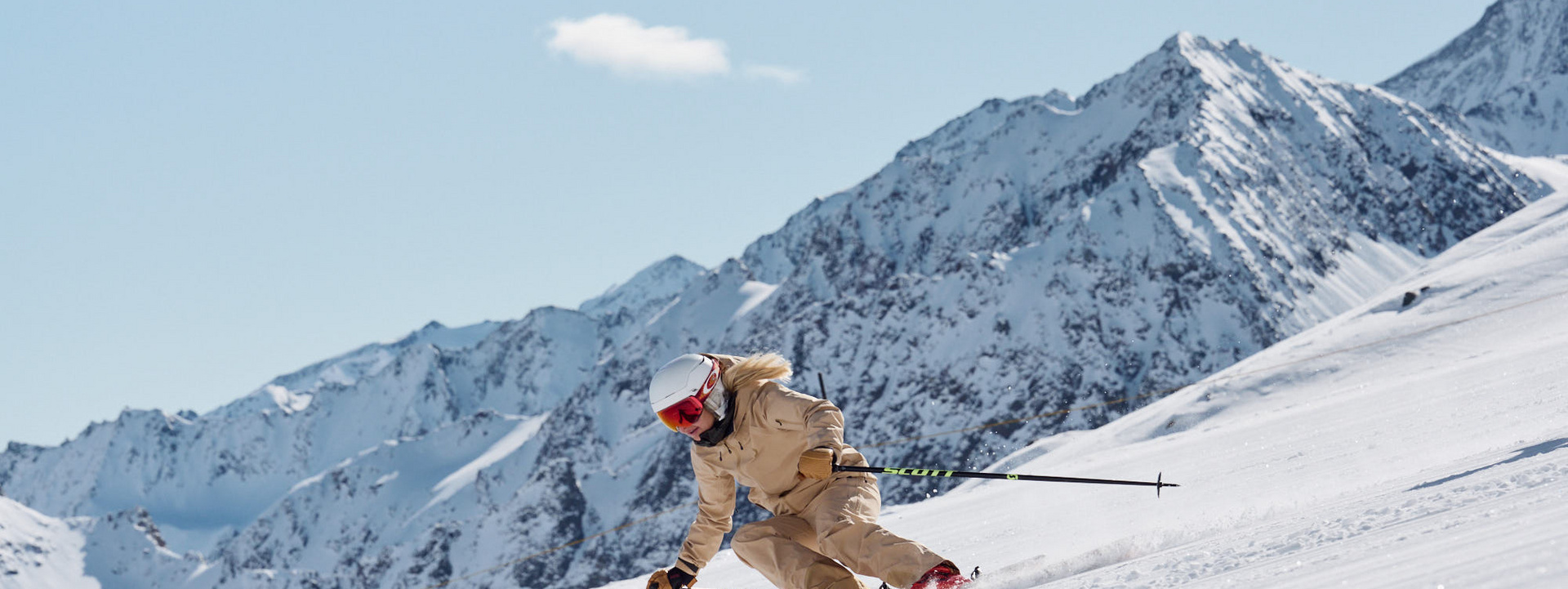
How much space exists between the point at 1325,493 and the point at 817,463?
484 cm

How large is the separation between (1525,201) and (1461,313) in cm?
16319

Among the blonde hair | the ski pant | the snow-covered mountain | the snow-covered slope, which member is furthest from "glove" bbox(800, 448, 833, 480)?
the snow-covered mountain

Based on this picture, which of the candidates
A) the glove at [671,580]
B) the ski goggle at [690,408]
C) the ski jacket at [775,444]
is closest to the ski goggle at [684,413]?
the ski goggle at [690,408]

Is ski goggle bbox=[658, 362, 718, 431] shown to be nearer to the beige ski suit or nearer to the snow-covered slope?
the beige ski suit

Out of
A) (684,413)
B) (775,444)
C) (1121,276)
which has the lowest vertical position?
(775,444)

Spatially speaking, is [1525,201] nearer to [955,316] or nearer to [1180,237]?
[1180,237]

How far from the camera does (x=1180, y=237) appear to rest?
149375 mm

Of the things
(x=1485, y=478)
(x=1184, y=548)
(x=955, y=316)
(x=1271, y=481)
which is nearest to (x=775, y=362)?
(x=1184, y=548)

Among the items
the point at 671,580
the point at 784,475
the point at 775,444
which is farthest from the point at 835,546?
the point at 671,580

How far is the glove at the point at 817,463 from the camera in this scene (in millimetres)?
6320

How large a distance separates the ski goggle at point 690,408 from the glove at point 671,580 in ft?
3.36

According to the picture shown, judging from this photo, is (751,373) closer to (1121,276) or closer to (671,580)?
(671,580)

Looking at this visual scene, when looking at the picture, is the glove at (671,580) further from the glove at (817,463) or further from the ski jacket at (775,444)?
the glove at (817,463)

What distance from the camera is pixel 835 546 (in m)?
6.29
